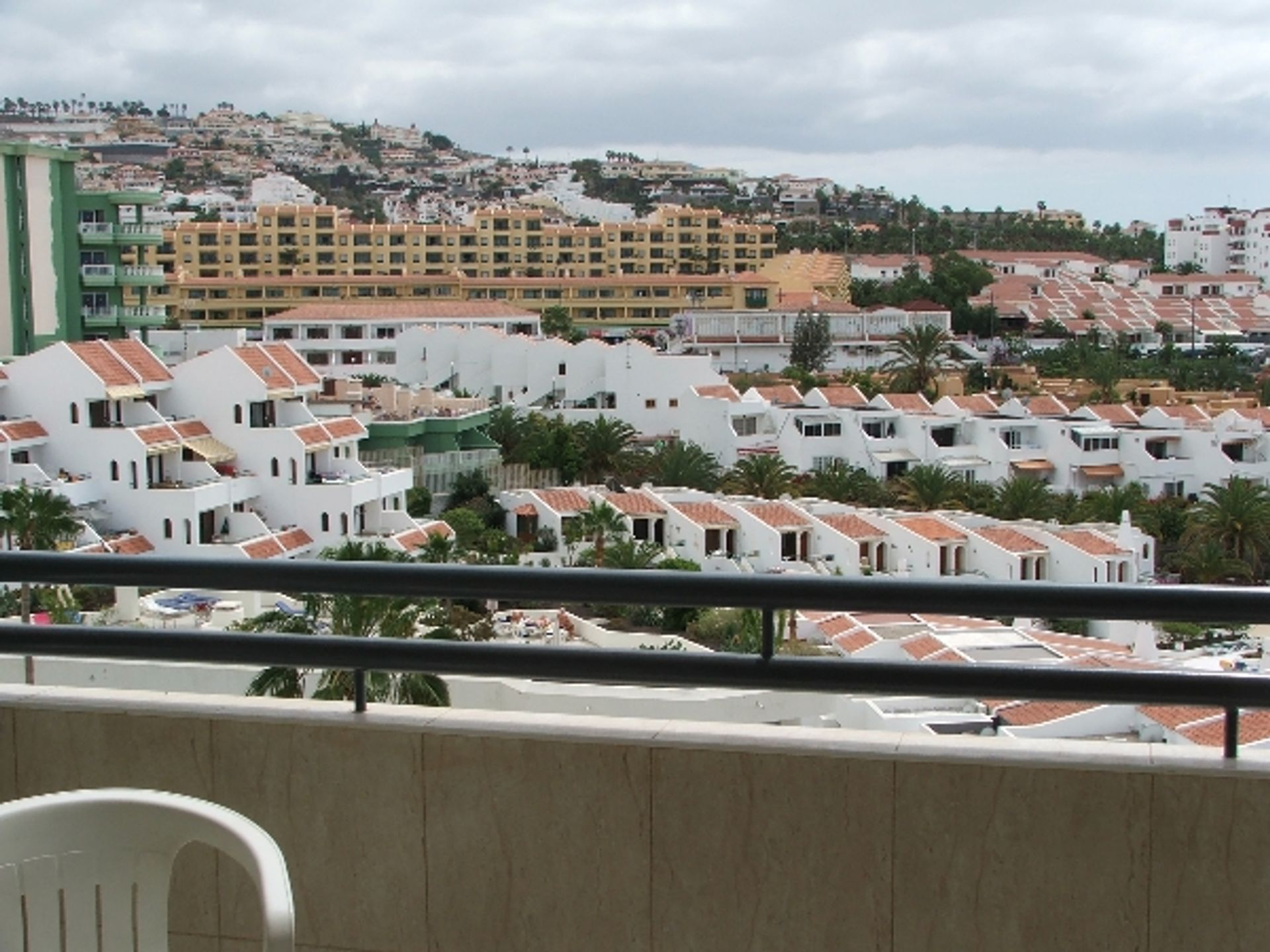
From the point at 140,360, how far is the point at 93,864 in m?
25.0

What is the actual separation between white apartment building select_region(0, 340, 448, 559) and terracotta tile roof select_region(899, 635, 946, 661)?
12239mm

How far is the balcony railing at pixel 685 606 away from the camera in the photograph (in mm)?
1694

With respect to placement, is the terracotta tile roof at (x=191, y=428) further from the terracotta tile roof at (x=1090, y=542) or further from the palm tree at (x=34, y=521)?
the terracotta tile roof at (x=1090, y=542)

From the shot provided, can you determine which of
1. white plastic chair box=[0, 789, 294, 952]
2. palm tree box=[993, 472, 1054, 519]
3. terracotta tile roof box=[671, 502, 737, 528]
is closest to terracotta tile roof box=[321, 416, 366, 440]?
terracotta tile roof box=[671, 502, 737, 528]

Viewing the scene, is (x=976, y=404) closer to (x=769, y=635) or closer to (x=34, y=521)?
(x=34, y=521)

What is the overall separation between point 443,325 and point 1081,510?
2017cm

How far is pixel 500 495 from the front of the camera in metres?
26.8

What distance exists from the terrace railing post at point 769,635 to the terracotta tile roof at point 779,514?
21074 mm

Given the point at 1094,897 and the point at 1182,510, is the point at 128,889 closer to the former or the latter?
the point at 1094,897

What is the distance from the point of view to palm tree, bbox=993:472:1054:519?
2695 centimetres


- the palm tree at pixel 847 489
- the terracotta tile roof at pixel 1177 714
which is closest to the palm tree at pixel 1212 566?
the palm tree at pixel 847 489

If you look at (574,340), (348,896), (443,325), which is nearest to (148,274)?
(443,325)

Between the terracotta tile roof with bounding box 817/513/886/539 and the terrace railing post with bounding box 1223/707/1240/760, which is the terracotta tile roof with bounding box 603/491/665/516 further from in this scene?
the terrace railing post with bounding box 1223/707/1240/760

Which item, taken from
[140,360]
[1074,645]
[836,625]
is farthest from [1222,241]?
[836,625]
